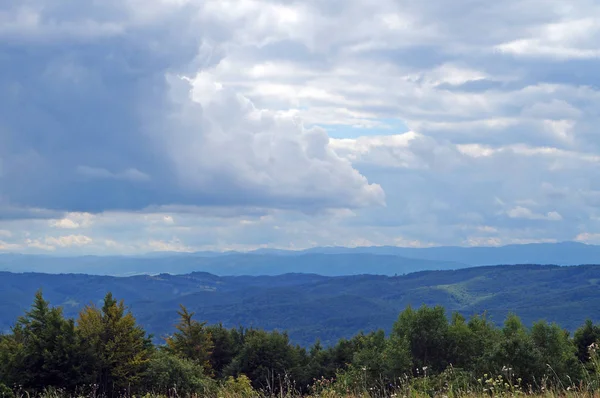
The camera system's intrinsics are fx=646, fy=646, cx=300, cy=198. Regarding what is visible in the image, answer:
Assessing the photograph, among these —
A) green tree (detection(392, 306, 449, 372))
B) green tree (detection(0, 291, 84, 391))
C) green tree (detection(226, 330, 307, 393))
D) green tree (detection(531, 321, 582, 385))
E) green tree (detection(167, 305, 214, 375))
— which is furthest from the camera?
green tree (detection(226, 330, 307, 393))

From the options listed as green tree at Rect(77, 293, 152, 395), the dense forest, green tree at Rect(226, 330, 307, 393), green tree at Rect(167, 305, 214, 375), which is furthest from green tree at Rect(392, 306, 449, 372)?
green tree at Rect(77, 293, 152, 395)

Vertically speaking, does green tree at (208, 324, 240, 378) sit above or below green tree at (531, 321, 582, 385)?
below

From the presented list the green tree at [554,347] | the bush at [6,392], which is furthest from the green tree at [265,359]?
the bush at [6,392]

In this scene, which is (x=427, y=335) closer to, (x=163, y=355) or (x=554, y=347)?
(x=554, y=347)

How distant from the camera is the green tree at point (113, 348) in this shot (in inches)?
2005

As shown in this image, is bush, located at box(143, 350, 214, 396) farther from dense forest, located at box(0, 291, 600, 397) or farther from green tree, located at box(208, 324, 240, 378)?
green tree, located at box(208, 324, 240, 378)

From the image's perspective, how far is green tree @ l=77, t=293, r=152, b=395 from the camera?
50.9 m

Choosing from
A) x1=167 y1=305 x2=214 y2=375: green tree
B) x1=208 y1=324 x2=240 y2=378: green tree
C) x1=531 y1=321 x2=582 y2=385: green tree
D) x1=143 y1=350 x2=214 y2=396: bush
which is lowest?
x1=208 y1=324 x2=240 y2=378: green tree

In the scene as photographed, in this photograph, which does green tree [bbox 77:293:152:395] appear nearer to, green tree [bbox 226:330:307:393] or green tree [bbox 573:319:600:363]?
green tree [bbox 226:330:307:393]

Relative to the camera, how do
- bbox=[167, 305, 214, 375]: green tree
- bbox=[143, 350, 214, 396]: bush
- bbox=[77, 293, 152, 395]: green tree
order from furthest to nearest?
1. bbox=[167, 305, 214, 375]: green tree
2. bbox=[77, 293, 152, 395]: green tree
3. bbox=[143, 350, 214, 396]: bush

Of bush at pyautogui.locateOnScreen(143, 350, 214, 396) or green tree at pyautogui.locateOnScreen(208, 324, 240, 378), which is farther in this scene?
green tree at pyautogui.locateOnScreen(208, 324, 240, 378)

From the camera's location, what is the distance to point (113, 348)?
53.3 meters

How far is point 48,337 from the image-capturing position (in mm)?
49594

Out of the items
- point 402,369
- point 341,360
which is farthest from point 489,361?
point 341,360
